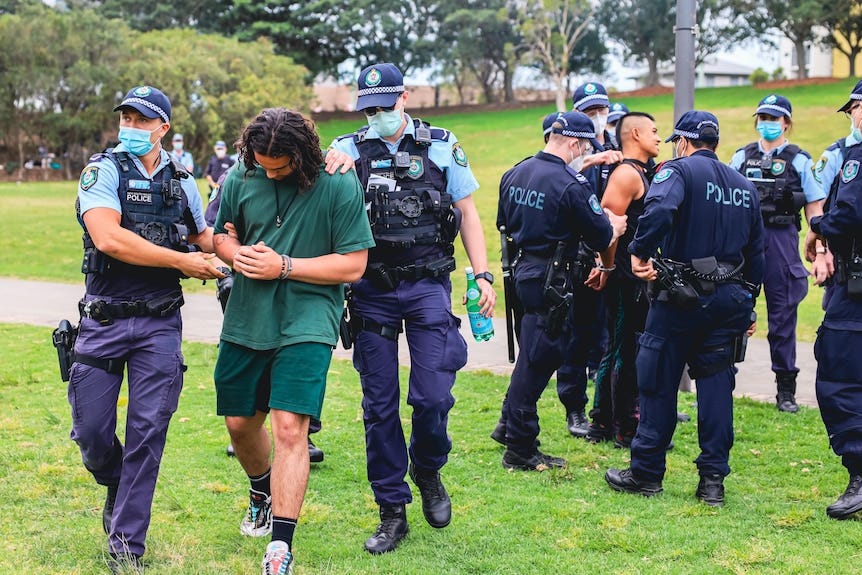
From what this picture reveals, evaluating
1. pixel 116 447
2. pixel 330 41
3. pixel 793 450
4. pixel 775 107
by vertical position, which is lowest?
pixel 793 450

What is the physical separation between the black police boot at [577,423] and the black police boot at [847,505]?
2006mm

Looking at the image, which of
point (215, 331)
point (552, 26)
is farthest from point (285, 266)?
point (552, 26)

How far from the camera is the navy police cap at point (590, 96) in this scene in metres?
7.52

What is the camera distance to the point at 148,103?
4.72 meters

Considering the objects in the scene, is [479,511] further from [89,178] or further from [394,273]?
[89,178]

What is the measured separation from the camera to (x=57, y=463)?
20.3 ft

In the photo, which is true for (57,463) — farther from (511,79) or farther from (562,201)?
(511,79)

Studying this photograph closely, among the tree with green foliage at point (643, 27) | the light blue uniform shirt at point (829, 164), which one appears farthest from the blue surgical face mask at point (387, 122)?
the tree with green foliage at point (643, 27)

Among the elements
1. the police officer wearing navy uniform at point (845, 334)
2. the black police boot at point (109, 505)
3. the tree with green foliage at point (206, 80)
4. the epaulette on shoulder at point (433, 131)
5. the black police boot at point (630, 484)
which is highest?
the tree with green foliage at point (206, 80)

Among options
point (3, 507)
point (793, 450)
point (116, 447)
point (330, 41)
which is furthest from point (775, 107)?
point (330, 41)

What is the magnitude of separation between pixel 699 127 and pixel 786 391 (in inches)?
118

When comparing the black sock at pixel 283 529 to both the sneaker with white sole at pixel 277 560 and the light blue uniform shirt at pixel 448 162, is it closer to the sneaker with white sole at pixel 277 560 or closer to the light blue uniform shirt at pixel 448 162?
the sneaker with white sole at pixel 277 560

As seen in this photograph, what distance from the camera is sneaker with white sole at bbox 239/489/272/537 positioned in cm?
501

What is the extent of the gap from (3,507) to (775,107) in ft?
20.5
